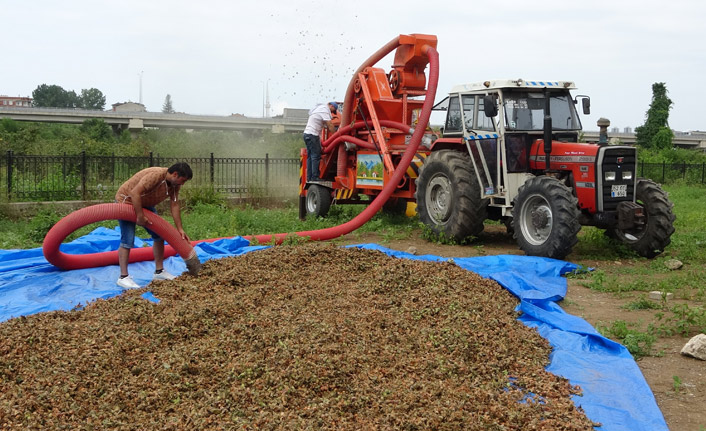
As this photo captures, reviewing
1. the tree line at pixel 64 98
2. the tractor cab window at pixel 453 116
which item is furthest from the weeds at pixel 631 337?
the tree line at pixel 64 98

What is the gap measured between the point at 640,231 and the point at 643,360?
184 inches

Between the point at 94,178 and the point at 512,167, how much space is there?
10.7m

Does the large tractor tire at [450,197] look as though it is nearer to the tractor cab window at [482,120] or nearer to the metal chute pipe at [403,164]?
the metal chute pipe at [403,164]

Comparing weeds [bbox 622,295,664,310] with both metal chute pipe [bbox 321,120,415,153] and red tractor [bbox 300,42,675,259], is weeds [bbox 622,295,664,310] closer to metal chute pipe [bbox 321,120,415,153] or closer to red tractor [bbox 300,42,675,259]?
red tractor [bbox 300,42,675,259]

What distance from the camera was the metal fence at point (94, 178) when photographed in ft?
47.9

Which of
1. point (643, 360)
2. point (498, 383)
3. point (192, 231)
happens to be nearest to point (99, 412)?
point (498, 383)

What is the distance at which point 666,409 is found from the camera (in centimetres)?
435

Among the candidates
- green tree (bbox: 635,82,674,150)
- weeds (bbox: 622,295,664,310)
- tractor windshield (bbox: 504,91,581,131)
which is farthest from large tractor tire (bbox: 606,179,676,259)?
green tree (bbox: 635,82,674,150)

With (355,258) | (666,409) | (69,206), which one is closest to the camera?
(666,409)

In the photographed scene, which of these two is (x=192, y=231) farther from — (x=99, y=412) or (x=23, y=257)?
(x=99, y=412)

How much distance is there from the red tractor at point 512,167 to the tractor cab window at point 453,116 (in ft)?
0.05

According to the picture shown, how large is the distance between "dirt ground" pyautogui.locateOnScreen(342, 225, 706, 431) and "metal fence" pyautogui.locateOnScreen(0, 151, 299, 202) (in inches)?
257

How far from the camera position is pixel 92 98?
91.2m

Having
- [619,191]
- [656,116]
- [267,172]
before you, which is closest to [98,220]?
[619,191]
